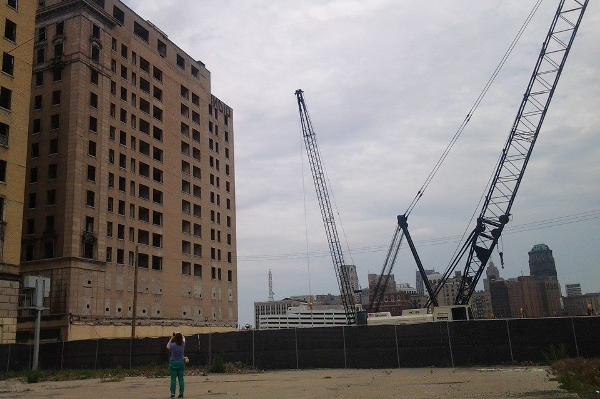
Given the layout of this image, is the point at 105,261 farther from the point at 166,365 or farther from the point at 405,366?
the point at 405,366

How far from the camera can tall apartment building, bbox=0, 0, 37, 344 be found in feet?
149

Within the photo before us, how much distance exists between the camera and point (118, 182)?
7144 centimetres

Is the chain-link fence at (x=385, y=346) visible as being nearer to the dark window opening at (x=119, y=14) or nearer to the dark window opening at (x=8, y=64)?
the dark window opening at (x=8, y=64)

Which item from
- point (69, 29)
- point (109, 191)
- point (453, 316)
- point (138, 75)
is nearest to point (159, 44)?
point (138, 75)

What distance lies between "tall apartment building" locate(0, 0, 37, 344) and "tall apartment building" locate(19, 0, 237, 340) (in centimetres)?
1224

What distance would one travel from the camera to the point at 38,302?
92.4 feet

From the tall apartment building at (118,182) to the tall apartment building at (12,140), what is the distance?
12.2 m

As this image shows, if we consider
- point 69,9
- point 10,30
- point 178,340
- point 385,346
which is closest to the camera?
point 178,340

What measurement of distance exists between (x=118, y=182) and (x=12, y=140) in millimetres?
23983

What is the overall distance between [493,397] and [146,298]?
64912 millimetres

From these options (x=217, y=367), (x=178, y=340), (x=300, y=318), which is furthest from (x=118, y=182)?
(x=300, y=318)

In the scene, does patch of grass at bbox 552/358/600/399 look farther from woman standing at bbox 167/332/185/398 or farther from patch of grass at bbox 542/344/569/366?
woman standing at bbox 167/332/185/398

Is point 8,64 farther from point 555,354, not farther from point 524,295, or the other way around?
point 524,295

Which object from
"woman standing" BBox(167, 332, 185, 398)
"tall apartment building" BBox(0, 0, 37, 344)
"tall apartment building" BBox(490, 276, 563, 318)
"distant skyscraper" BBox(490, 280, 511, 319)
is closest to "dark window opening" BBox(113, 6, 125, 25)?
"tall apartment building" BBox(0, 0, 37, 344)
